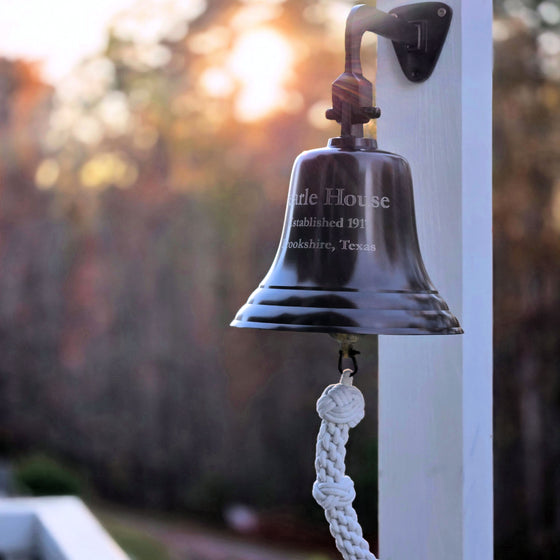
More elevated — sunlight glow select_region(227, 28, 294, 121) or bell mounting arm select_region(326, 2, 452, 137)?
sunlight glow select_region(227, 28, 294, 121)

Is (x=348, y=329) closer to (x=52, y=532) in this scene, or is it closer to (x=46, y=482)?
(x=52, y=532)

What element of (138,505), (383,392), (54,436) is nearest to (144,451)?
(138,505)

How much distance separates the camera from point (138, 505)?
28.1 ft

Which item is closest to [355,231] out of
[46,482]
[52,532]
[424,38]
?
[424,38]

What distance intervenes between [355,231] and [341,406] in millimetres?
212

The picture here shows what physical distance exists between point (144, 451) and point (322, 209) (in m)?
7.89

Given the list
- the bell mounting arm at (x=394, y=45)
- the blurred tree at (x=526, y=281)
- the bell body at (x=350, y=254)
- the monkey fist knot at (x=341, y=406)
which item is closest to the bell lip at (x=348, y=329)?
the bell body at (x=350, y=254)

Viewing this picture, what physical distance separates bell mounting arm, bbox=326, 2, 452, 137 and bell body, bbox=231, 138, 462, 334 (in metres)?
0.04

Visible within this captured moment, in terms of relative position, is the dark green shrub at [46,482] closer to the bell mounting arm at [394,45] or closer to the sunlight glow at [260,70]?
the sunlight glow at [260,70]

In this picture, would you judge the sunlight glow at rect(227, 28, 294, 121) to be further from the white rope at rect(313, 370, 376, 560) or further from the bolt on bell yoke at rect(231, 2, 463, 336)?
the white rope at rect(313, 370, 376, 560)

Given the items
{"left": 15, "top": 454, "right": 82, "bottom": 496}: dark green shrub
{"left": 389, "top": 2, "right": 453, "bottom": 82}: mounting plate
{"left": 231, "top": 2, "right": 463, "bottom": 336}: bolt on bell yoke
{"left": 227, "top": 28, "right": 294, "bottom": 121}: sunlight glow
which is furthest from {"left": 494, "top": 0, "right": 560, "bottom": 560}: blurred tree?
{"left": 231, "top": 2, "right": 463, "bottom": 336}: bolt on bell yoke

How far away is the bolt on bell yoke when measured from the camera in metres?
1.05

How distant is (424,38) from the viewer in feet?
3.91

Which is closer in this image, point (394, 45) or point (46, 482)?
point (394, 45)
